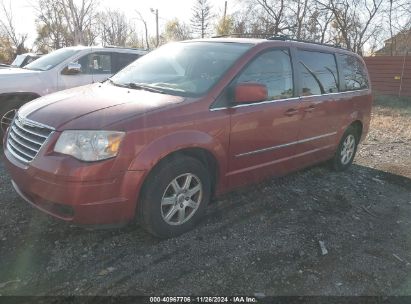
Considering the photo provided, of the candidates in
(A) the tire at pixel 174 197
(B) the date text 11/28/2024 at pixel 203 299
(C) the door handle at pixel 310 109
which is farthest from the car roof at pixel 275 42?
(B) the date text 11/28/2024 at pixel 203 299

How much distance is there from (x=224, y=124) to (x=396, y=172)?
390cm

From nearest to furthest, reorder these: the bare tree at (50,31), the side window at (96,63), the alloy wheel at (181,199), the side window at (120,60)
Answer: the alloy wheel at (181,199) → the side window at (96,63) → the side window at (120,60) → the bare tree at (50,31)

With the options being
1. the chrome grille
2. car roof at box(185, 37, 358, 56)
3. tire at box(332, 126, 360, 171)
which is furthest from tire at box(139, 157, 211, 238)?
tire at box(332, 126, 360, 171)

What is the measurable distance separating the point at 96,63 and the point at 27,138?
499cm

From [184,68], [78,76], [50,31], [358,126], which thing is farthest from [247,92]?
[50,31]

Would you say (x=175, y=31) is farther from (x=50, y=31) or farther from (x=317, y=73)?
(x=317, y=73)

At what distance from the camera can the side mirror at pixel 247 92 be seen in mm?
3771

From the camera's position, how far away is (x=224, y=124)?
12.4ft

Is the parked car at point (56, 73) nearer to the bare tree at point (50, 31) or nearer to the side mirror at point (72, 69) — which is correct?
the side mirror at point (72, 69)

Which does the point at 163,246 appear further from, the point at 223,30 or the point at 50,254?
the point at 223,30

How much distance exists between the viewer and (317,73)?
16.8 ft

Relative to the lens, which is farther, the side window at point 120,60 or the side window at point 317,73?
the side window at point 120,60

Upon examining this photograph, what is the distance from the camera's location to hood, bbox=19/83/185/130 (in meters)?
3.18

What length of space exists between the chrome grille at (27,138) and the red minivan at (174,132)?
0.04 ft
